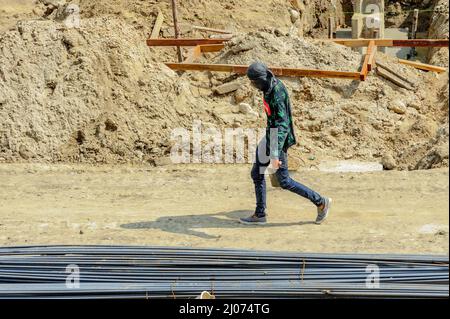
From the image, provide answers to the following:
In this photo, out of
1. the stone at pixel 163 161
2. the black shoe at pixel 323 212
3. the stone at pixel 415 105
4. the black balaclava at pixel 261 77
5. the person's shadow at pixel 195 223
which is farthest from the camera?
the stone at pixel 415 105

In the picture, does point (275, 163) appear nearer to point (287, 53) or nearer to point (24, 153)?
point (24, 153)

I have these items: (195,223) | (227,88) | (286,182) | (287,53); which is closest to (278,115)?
(286,182)

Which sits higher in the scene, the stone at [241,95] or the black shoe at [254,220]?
the black shoe at [254,220]

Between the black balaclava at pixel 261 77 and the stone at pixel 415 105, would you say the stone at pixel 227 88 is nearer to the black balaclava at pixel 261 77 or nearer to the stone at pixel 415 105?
the stone at pixel 415 105

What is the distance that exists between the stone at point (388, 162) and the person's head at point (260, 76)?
4493mm

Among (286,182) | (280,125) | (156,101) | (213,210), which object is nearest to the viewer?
(280,125)

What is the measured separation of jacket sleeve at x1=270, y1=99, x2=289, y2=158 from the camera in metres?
7.88

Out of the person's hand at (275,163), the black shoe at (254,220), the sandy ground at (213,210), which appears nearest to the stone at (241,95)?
the sandy ground at (213,210)

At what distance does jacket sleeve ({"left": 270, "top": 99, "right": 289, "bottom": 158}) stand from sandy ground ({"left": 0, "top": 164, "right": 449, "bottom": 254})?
0.97 meters

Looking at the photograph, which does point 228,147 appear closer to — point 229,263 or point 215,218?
point 215,218

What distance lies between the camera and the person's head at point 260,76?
781 centimetres

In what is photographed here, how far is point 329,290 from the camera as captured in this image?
7.11 metres

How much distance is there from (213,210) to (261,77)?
2.16m

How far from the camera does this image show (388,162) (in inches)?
467
